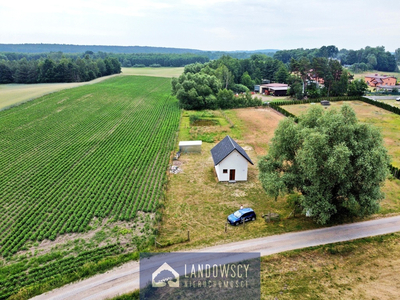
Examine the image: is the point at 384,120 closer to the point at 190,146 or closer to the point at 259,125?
the point at 259,125

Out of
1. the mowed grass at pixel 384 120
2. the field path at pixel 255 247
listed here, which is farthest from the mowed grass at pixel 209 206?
the mowed grass at pixel 384 120

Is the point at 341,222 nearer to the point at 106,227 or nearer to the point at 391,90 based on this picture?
the point at 106,227

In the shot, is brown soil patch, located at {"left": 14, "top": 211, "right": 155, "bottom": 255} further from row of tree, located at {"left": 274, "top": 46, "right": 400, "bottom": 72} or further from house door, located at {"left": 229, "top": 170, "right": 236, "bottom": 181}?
row of tree, located at {"left": 274, "top": 46, "right": 400, "bottom": 72}

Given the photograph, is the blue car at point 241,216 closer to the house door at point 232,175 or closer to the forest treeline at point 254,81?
the house door at point 232,175

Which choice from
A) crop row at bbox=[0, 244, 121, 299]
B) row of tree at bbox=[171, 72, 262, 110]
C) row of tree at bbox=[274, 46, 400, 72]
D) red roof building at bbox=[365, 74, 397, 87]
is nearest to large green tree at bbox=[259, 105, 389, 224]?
crop row at bbox=[0, 244, 121, 299]

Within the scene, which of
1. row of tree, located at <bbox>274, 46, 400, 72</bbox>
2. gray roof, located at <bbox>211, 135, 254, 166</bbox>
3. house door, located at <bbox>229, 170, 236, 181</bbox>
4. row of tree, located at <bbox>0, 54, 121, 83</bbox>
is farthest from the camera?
row of tree, located at <bbox>274, 46, 400, 72</bbox>

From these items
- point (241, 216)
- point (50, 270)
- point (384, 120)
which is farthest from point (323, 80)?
point (50, 270)
